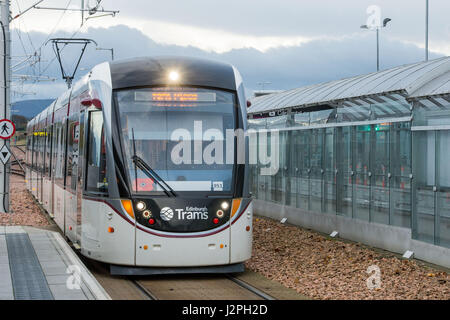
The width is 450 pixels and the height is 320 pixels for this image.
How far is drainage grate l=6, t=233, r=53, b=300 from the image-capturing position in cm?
1070

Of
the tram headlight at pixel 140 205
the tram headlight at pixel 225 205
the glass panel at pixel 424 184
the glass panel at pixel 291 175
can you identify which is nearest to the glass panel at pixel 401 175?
the glass panel at pixel 424 184

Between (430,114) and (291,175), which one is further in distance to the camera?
(291,175)

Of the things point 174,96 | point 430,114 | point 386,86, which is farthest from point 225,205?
point 386,86

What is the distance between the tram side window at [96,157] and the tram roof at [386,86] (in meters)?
6.01

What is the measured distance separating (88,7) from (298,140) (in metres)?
7.13

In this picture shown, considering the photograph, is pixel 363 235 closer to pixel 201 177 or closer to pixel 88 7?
pixel 201 177

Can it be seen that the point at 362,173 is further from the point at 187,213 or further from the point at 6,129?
the point at 6,129

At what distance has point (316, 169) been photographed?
21141mm

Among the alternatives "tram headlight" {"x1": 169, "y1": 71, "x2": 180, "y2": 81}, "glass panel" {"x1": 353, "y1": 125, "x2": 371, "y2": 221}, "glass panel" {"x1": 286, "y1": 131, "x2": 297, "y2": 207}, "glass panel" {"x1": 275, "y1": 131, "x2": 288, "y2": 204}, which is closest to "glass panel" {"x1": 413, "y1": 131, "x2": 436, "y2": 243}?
"glass panel" {"x1": 353, "y1": 125, "x2": 371, "y2": 221}

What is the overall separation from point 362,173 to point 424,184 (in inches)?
121

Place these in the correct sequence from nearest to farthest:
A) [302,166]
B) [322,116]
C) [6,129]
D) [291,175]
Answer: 1. [322,116]
2. [6,129]
3. [302,166]
4. [291,175]

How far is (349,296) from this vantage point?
11242 millimetres

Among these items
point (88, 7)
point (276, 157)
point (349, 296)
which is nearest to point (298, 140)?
point (276, 157)

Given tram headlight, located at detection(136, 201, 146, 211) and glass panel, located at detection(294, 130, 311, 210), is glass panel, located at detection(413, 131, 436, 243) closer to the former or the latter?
tram headlight, located at detection(136, 201, 146, 211)
